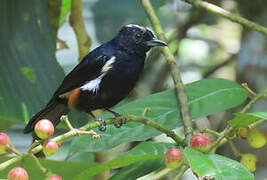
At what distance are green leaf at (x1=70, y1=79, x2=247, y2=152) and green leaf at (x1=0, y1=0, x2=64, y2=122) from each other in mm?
540

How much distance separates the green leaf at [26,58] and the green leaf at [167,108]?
540 mm

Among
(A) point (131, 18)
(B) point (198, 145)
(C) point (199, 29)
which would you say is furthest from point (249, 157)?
(C) point (199, 29)

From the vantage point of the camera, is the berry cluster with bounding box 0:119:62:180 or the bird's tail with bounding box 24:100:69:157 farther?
the bird's tail with bounding box 24:100:69:157

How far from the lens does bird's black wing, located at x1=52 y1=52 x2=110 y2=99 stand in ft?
10.2

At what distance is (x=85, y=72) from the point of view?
3.12m

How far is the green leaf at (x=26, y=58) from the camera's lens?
2.97m

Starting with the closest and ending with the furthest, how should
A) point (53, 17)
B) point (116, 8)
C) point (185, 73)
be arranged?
point (53, 17)
point (116, 8)
point (185, 73)

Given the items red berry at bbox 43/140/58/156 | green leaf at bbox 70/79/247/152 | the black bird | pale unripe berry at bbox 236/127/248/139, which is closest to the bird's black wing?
the black bird

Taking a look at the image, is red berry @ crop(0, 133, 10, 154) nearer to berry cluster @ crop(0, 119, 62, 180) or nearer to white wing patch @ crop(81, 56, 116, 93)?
berry cluster @ crop(0, 119, 62, 180)

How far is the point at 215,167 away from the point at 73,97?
59.4 inches

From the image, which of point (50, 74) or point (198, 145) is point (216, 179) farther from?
point (50, 74)

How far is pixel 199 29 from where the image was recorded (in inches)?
243

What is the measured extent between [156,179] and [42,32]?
142 cm

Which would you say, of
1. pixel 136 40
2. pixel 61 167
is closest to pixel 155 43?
pixel 136 40
